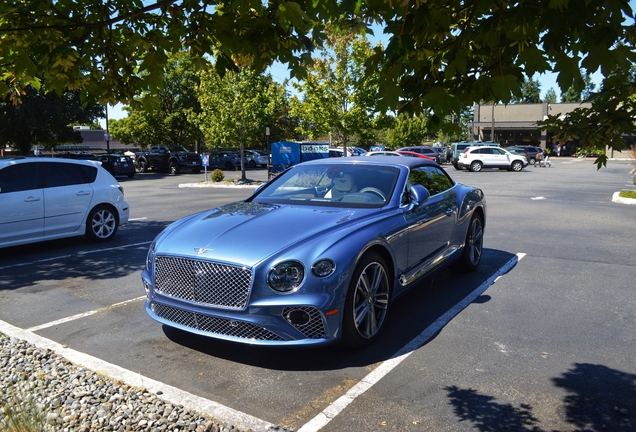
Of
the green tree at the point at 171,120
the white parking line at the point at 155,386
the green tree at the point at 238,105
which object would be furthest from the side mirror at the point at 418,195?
the green tree at the point at 171,120

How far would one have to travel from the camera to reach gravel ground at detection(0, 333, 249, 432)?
336 cm

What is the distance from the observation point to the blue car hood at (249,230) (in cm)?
434

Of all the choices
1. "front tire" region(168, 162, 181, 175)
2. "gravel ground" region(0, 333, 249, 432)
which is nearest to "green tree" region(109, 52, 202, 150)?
"front tire" region(168, 162, 181, 175)

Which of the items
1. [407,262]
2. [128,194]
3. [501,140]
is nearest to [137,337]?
[407,262]

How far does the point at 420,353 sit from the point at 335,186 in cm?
204

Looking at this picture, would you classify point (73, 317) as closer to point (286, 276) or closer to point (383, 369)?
point (286, 276)

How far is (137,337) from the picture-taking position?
5016mm

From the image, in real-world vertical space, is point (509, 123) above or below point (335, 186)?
above

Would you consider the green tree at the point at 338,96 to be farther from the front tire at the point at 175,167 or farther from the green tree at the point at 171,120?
the green tree at the point at 171,120

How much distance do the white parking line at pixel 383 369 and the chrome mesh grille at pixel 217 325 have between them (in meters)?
0.70

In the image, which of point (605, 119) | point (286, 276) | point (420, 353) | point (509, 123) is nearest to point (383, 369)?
point (420, 353)

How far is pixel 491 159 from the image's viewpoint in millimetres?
35125

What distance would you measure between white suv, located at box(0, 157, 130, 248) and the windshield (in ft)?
15.0

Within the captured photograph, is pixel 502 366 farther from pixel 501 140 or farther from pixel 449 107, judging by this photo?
pixel 501 140
